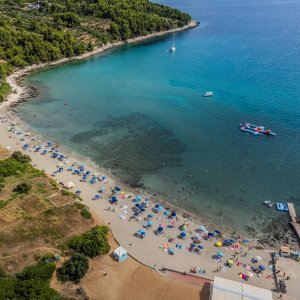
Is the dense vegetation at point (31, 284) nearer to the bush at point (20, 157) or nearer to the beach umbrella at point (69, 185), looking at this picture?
the beach umbrella at point (69, 185)

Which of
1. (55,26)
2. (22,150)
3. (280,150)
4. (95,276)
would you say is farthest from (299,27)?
(95,276)

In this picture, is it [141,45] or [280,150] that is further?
[141,45]

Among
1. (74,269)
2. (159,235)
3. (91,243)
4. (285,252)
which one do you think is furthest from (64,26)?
(285,252)

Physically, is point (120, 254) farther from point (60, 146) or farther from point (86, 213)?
point (60, 146)

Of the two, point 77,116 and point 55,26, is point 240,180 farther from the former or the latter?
point 55,26

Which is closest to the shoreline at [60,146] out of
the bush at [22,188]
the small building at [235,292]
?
the small building at [235,292]

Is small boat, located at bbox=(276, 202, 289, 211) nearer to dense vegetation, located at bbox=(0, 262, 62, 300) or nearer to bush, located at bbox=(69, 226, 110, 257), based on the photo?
bush, located at bbox=(69, 226, 110, 257)
